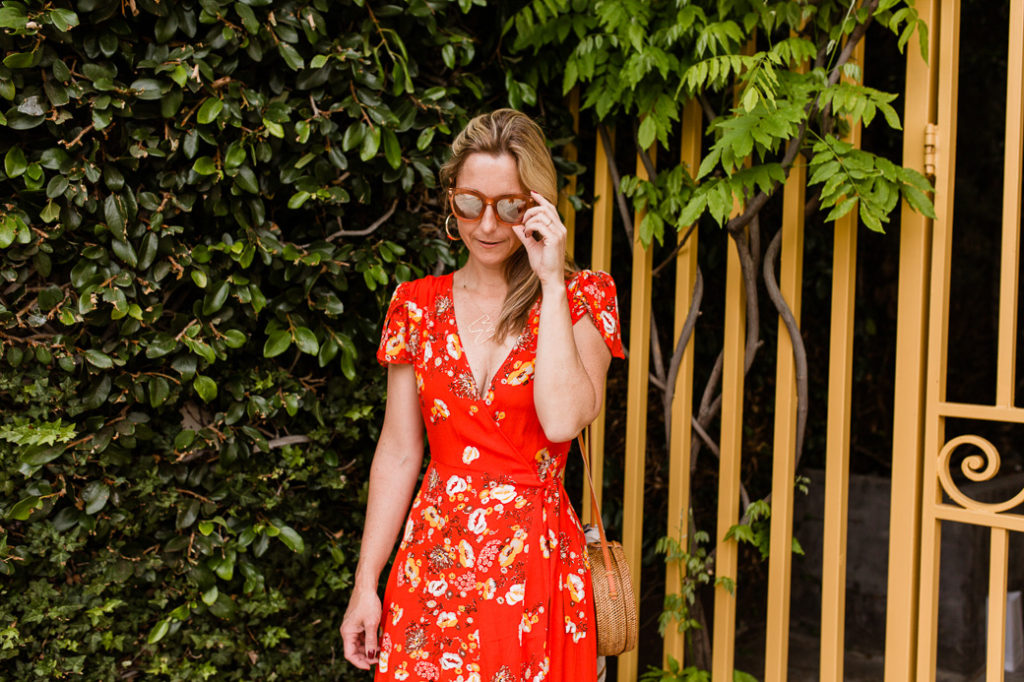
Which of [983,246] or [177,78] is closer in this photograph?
[177,78]

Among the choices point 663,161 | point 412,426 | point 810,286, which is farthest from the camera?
point 810,286

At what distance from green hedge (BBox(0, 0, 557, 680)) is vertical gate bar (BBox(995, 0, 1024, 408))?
4.27 ft

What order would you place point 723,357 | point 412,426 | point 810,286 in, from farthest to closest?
point 810,286 < point 723,357 < point 412,426

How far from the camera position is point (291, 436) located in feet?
6.96

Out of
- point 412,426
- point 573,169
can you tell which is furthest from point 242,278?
point 573,169

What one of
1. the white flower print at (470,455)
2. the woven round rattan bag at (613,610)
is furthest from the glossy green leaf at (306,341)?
the woven round rattan bag at (613,610)

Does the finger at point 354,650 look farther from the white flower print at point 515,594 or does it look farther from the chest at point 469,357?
the chest at point 469,357

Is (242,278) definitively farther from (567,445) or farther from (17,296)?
(567,445)

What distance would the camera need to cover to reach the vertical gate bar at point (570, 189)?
2518 mm

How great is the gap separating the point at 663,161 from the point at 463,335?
4.49ft

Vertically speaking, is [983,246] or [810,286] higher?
[983,246]

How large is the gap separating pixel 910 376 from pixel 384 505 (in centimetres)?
128

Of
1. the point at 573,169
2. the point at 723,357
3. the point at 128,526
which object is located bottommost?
the point at 128,526

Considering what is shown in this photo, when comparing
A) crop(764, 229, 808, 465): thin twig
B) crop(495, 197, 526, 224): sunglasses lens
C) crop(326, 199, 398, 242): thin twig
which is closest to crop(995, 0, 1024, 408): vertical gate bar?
crop(764, 229, 808, 465): thin twig
